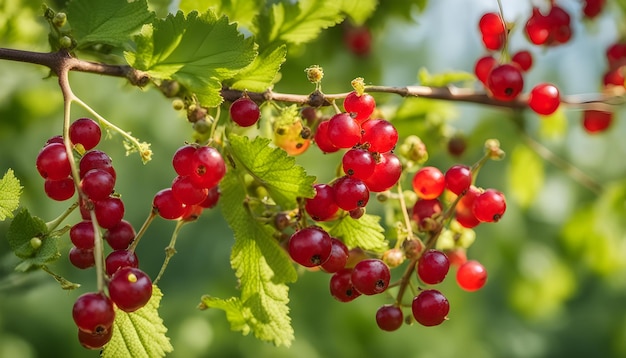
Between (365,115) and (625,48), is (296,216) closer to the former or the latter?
(365,115)

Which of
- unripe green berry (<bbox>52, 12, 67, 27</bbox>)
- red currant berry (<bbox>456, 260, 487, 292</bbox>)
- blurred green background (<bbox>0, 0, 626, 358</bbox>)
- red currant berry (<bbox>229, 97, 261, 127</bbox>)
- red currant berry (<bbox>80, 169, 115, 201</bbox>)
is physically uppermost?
unripe green berry (<bbox>52, 12, 67, 27</bbox>)

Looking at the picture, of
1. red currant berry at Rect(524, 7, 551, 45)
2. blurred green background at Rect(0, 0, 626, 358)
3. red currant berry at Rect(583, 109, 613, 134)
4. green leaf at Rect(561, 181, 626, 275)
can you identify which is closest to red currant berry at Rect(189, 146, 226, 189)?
blurred green background at Rect(0, 0, 626, 358)

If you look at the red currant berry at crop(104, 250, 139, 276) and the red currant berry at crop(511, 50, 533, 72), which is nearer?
the red currant berry at crop(104, 250, 139, 276)

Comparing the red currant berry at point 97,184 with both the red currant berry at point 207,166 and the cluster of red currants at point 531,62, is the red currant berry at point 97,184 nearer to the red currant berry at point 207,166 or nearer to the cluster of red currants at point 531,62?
the red currant berry at point 207,166

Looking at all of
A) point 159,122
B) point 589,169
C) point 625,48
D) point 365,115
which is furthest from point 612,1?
point 589,169

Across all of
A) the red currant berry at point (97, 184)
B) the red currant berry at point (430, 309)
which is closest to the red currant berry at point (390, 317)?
the red currant berry at point (430, 309)

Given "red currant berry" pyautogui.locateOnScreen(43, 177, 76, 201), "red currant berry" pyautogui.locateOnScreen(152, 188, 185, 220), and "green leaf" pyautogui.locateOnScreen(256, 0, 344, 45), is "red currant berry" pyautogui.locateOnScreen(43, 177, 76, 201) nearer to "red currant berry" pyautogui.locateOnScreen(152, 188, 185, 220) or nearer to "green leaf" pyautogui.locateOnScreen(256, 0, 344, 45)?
"red currant berry" pyautogui.locateOnScreen(152, 188, 185, 220)

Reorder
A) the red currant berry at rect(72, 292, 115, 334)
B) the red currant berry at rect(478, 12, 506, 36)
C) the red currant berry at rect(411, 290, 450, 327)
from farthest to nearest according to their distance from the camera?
the red currant berry at rect(478, 12, 506, 36) < the red currant berry at rect(411, 290, 450, 327) < the red currant berry at rect(72, 292, 115, 334)
